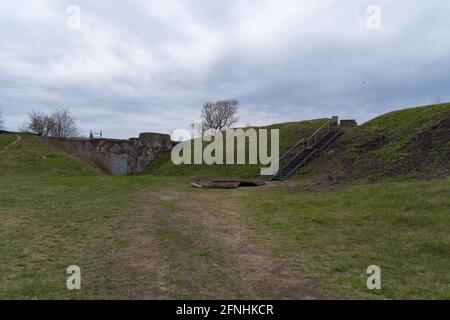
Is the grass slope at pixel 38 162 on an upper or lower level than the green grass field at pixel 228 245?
upper

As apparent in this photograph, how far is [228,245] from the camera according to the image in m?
7.98

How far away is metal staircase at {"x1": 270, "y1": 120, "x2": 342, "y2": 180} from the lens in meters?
25.6

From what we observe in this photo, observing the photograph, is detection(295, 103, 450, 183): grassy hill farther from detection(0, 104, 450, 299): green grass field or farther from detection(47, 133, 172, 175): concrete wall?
detection(47, 133, 172, 175): concrete wall

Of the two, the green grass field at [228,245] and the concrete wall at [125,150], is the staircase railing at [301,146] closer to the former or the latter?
the green grass field at [228,245]

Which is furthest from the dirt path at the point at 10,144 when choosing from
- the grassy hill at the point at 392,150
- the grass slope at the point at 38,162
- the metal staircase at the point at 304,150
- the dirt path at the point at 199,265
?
the dirt path at the point at 199,265

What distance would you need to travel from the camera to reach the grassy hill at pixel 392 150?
17281mm

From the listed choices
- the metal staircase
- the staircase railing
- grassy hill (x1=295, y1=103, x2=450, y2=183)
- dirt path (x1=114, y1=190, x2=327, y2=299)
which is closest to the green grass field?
dirt path (x1=114, y1=190, x2=327, y2=299)

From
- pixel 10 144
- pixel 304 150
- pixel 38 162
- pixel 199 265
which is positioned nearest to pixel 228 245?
pixel 199 265

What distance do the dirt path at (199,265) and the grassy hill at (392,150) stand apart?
1049 cm

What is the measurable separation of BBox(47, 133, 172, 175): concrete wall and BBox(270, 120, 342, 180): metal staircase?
17752mm

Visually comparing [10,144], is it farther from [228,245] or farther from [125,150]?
[228,245]
